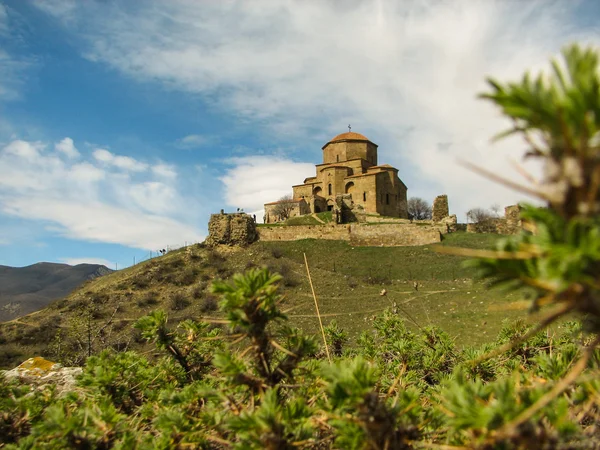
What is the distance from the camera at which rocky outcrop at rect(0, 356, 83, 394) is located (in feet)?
9.09

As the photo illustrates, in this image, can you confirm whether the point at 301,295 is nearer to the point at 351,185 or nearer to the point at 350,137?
the point at 351,185

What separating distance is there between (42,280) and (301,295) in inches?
1833

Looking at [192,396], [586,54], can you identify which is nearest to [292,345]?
[192,396]

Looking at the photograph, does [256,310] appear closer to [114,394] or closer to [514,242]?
[514,242]

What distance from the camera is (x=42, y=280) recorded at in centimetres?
A: 5431

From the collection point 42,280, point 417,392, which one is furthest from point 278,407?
point 42,280

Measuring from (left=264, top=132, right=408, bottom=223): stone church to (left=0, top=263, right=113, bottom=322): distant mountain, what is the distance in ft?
83.8

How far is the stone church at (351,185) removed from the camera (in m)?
43.6

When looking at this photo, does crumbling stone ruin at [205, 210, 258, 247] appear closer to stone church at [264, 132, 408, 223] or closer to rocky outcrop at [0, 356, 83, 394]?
stone church at [264, 132, 408, 223]

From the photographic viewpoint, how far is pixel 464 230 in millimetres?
37281

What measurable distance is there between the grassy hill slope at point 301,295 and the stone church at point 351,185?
38.2ft

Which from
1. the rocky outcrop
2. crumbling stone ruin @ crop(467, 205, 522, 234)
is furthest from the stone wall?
the rocky outcrop

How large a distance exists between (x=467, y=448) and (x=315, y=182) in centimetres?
4673

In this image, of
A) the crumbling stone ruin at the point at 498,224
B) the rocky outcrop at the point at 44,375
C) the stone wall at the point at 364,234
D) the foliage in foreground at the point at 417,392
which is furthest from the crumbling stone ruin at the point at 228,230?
the foliage in foreground at the point at 417,392
